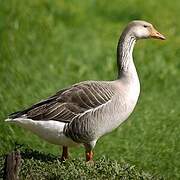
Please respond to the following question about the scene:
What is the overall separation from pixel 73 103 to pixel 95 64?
6.70 metres

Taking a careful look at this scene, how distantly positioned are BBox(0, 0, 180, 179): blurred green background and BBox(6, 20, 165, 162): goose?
1.63 m

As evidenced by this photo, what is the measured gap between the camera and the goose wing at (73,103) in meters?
7.40

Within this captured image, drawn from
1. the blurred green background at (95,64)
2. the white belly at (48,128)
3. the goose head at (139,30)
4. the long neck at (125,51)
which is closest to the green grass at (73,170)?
the white belly at (48,128)

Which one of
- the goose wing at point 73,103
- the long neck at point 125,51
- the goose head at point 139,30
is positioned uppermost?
the goose head at point 139,30

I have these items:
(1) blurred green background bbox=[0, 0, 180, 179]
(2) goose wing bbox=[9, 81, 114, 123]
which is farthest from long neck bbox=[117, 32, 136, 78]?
(1) blurred green background bbox=[0, 0, 180, 179]

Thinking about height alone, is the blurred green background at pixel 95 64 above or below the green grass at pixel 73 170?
above

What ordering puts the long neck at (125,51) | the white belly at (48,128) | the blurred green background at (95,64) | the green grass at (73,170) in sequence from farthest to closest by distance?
1. the blurred green background at (95,64)
2. the long neck at (125,51)
3. the white belly at (48,128)
4. the green grass at (73,170)

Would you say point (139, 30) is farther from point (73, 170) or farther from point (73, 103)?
point (73, 170)

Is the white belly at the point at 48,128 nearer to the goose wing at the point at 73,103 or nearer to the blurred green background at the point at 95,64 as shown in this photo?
the goose wing at the point at 73,103

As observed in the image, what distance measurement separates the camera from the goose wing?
740cm

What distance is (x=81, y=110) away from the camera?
292 inches

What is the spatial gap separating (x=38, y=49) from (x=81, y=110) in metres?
6.55

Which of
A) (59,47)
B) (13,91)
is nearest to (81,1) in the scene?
(59,47)

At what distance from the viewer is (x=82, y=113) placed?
7.41 metres
